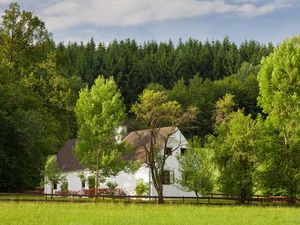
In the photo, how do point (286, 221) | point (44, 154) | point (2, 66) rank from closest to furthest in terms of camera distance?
point (286, 221) < point (2, 66) < point (44, 154)

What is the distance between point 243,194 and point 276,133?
6.16 meters

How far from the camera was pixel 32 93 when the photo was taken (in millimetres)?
66312

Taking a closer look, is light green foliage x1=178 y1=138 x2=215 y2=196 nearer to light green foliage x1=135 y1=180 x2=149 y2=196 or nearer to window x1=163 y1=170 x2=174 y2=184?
light green foliage x1=135 y1=180 x2=149 y2=196

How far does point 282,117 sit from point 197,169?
8.72 m

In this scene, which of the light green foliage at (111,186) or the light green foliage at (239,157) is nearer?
the light green foliage at (239,157)

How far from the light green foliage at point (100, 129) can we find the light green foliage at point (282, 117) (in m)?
12.8

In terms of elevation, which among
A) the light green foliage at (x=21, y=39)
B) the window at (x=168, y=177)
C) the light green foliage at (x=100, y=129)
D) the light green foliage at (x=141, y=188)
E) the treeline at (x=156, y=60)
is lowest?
the light green foliage at (x=141, y=188)

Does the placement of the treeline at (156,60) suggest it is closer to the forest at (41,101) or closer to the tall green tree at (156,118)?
the forest at (41,101)

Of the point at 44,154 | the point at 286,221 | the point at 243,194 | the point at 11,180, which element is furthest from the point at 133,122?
the point at 286,221

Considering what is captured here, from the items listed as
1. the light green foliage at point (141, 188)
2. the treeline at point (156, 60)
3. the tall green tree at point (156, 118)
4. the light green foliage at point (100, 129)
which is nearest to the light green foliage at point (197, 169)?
the tall green tree at point (156, 118)

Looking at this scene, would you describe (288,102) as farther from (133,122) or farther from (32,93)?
(133,122)

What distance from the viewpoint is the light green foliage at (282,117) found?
155 ft

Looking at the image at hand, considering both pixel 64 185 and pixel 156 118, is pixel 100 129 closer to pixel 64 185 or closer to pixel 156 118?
pixel 156 118

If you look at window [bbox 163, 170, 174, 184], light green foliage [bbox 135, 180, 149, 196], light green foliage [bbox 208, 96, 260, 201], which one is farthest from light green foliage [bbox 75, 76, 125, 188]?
window [bbox 163, 170, 174, 184]
